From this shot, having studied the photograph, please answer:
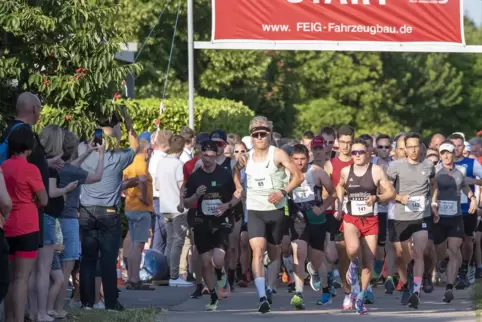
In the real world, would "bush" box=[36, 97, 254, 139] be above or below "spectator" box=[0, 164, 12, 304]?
above

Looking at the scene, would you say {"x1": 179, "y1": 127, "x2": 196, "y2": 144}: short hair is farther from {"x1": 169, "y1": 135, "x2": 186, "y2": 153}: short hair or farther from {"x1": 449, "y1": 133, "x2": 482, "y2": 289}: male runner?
{"x1": 449, "y1": 133, "x2": 482, "y2": 289}: male runner

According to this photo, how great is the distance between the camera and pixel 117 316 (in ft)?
41.9

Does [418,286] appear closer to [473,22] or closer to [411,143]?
[411,143]

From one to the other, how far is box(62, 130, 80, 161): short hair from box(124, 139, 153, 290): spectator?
427 cm

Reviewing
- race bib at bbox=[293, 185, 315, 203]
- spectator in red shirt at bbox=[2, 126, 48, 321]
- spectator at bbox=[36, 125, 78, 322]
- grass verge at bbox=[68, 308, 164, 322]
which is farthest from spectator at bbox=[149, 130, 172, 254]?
spectator in red shirt at bbox=[2, 126, 48, 321]

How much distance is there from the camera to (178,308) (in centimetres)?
1484

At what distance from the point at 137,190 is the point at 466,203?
4.85 m

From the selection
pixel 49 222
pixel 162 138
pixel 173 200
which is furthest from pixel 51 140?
pixel 162 138

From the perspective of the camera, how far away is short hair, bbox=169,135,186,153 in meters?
17.6

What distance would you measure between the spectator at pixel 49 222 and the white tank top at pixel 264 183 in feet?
9.23

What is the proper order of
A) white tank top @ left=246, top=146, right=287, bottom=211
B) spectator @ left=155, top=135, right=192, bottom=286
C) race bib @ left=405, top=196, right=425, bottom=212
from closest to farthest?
white tank top @ left=246, top=146, right=287, bottom=211 → race bib @ left=405, top=196, right=425, bottom=212 → spectator @ left=155, top=135, right=192, bottom=286

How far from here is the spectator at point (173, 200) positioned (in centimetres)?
1780

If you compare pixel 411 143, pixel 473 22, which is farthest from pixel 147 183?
pixel 473 22

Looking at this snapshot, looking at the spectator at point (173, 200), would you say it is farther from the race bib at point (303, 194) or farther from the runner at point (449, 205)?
the runner at point (449, 205)
